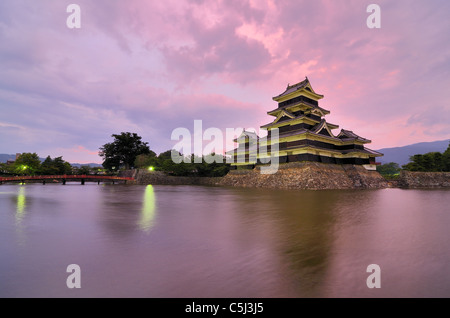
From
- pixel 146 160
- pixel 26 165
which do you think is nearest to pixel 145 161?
pixel 146 160

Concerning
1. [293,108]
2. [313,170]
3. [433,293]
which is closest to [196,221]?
[433,293]

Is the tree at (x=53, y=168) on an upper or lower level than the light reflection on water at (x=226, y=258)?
upper

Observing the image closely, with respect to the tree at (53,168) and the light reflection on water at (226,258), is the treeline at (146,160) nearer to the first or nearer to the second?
the tree at (53,168)

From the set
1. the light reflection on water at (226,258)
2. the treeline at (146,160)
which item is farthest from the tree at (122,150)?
the light reflection on water at (226,258)

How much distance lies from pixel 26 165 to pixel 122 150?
2045 centimetres

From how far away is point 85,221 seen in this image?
6535 millimetres

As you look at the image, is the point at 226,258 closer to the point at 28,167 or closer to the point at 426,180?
the point at 426,180

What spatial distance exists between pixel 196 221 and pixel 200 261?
3261 millimetres

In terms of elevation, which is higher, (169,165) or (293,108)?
(293,108)

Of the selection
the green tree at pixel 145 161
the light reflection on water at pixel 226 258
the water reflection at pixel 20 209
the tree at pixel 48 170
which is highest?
the green tree at pixel 145 161

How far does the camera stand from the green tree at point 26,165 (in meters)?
45.6

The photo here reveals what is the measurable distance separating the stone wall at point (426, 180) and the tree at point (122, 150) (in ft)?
184

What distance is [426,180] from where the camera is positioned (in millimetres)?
27297
